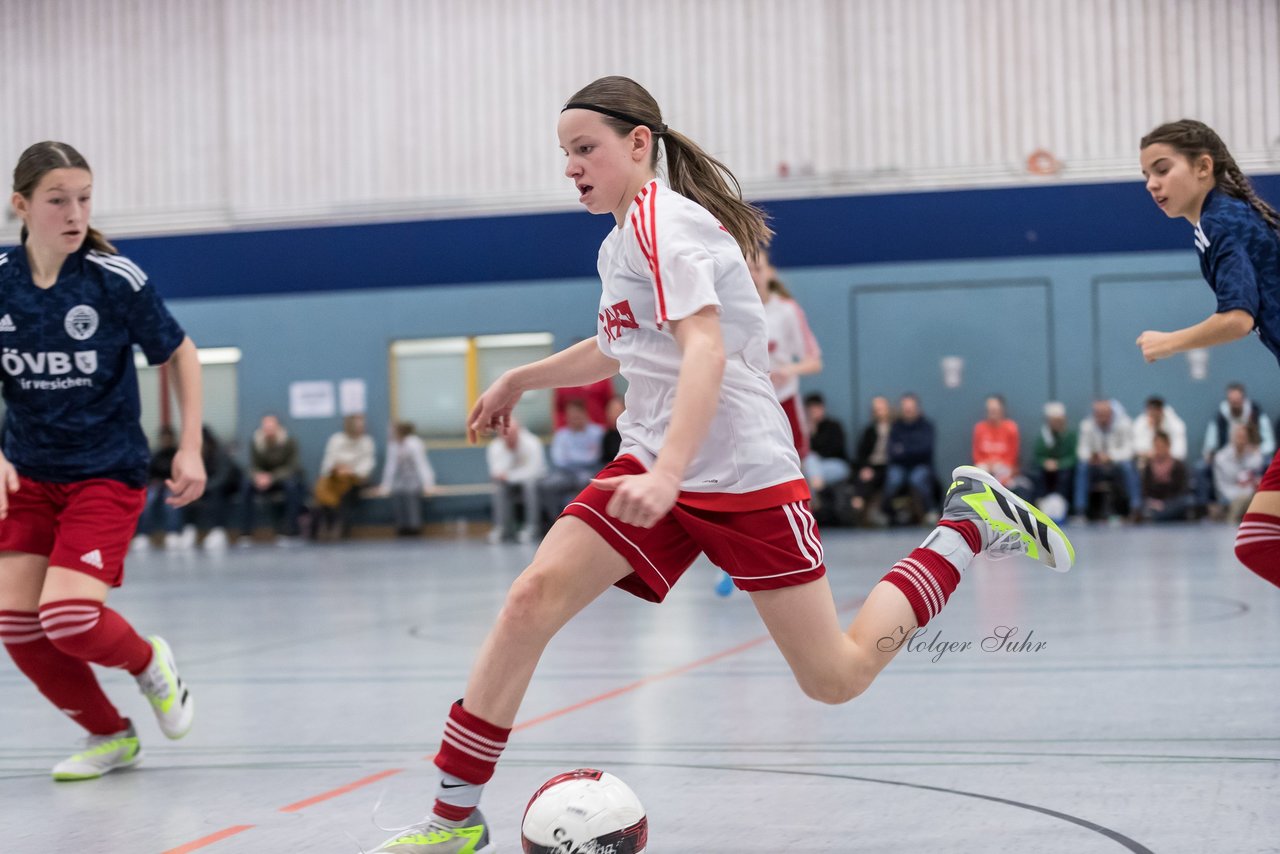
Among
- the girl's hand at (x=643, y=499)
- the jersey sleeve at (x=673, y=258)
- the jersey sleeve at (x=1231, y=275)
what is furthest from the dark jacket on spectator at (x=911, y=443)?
the girl's hand at (x=643, y=499)

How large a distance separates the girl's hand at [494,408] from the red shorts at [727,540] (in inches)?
19.7

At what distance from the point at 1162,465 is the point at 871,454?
2981 mm

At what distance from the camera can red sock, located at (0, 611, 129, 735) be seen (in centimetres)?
387

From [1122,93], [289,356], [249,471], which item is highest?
[1122,93]

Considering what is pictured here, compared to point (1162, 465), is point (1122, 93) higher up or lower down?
higher up

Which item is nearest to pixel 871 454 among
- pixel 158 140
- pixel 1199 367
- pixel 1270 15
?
pixel 1199 367

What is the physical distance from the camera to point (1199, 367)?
1623 centimetres

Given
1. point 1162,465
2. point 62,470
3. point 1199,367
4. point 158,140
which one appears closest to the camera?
point 62,470

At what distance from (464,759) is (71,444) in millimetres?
1751

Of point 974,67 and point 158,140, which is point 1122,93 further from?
point 158,140

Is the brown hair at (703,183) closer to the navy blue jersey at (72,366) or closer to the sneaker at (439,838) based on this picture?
the sneaker at (439,838)

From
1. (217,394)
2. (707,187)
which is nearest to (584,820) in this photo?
(707,187)

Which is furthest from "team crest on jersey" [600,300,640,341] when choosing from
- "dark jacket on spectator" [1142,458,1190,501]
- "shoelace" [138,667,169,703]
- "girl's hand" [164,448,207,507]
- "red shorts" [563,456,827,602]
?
"dark jacket on spectator" [1142,458,1190,501]

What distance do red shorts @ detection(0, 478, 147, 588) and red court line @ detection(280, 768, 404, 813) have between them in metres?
0.87
